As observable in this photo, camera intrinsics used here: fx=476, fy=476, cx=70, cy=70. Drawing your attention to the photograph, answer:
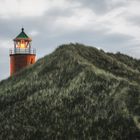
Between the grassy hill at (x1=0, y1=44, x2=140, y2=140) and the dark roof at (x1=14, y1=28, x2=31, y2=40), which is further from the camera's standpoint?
the dark roof at (x1=14, y1=28, x2=31, y2=40)

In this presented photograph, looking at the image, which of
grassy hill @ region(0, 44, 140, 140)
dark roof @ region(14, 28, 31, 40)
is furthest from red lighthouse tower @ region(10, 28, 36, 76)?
grassy hill @ region(0, 44, 140, 140)

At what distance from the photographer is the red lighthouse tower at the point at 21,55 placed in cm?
8350

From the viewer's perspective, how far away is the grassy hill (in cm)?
3093

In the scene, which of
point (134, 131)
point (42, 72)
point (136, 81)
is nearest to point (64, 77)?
point (42, 72)

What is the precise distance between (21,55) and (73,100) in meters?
50.7

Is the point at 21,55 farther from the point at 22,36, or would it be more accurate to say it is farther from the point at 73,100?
the point at 73,100

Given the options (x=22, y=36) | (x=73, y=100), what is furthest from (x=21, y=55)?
(x=73, y=100)

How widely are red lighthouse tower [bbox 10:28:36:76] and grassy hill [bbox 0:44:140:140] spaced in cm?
4029

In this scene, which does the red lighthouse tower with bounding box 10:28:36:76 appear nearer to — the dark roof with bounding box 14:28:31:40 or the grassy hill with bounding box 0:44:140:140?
the dark roof with bounding box 14:28:31:40

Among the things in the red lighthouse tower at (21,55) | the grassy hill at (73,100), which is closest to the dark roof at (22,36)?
the red lighthouse tower at (21,55)

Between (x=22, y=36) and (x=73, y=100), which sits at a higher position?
(x=22, y=36)

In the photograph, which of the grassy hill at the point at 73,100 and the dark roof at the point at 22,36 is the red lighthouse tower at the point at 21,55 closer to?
the dark roof at the point at 22,36

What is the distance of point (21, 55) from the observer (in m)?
84.1

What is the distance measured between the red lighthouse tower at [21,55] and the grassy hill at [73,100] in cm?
4029
